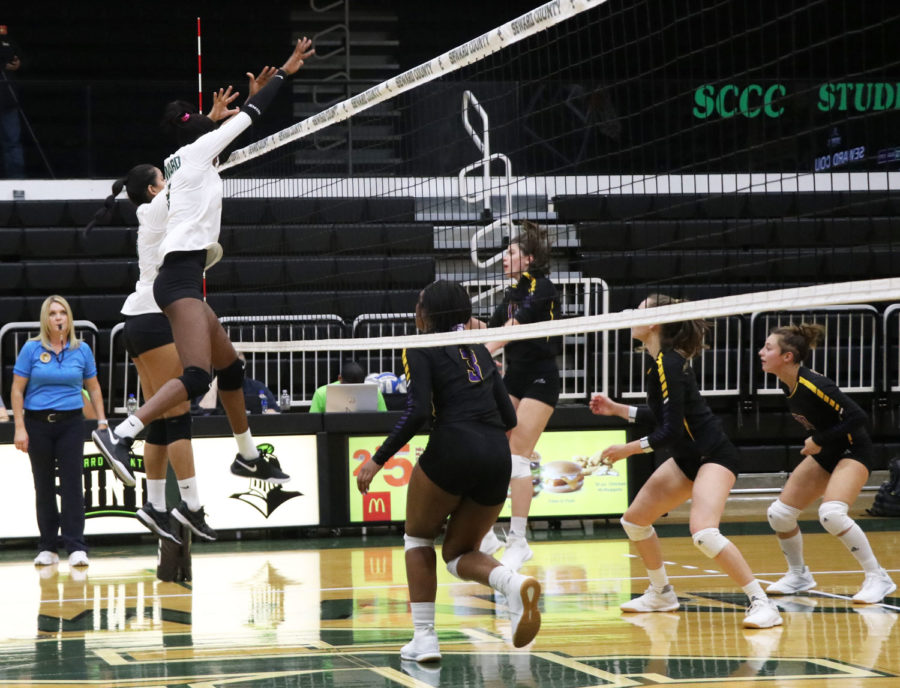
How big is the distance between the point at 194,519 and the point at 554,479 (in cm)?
488

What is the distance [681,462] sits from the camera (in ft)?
21.0

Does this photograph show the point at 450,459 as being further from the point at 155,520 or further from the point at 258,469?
the point at 155,520

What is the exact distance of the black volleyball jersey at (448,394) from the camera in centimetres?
513

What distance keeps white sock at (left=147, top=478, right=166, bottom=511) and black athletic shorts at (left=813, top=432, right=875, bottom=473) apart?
3702 mm

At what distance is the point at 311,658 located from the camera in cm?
539

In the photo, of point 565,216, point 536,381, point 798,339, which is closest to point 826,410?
point 798,339

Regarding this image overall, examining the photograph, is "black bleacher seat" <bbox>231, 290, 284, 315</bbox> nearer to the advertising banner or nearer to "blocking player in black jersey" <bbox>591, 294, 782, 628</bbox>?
the advertising banner

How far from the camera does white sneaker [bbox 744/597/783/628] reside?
5.85 m

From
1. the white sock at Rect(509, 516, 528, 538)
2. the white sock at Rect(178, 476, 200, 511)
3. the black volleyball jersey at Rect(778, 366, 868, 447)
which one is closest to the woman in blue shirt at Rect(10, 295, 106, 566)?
the white sock at Rect(178, 476, 200, 511)

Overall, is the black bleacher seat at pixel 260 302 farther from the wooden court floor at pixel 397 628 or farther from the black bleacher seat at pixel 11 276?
the wooden court floor at pixel 397 628

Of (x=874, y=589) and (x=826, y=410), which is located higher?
(x=826, y=410)

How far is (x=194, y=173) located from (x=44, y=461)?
413cm

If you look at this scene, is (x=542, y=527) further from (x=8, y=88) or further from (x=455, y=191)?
(x=8, y=88)

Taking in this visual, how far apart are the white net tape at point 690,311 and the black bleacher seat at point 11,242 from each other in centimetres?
769
